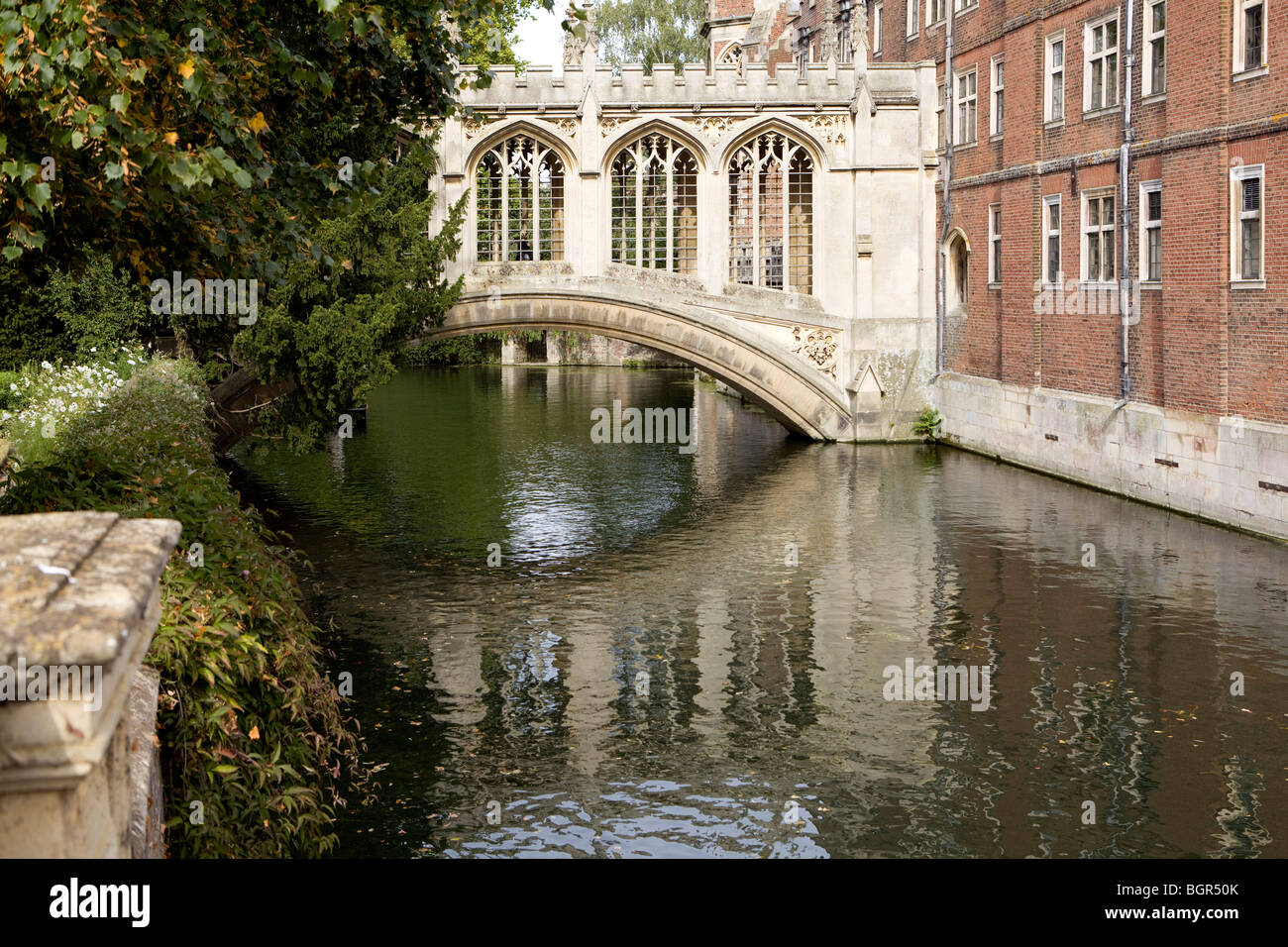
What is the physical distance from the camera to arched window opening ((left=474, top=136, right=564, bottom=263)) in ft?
86.1

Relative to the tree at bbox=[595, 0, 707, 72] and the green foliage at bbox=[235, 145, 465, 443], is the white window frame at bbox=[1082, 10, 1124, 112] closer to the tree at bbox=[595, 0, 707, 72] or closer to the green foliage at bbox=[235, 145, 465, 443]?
the green foliage at bbox=[235, 145, 465, 443]

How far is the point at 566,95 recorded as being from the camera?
26062mm

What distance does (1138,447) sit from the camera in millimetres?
19781

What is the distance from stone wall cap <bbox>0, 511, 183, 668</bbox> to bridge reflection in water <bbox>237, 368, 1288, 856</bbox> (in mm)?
6002

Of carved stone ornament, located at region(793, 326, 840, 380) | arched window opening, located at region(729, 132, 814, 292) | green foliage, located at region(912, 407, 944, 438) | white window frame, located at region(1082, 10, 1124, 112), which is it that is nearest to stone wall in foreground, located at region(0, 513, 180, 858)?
white window frame, located at region(1082, 10, 1124, 112)

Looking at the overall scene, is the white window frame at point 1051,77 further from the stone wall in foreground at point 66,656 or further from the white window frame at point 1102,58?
the stone wall in foreground at point 66,656

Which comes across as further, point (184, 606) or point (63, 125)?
point (63, 125)

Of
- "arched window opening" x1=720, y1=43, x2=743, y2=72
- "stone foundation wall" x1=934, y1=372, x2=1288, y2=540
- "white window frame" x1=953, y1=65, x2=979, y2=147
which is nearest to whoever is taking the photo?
"stone foundation wall" x1=934, y1=372, x2=1288, y2=540

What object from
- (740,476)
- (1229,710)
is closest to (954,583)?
(1229,710)

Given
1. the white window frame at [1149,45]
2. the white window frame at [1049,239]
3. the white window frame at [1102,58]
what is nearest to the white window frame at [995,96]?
the white window frame at [1049,239]

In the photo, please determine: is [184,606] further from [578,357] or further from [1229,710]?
[578,357]

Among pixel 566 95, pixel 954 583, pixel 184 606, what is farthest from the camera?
pixel 566 95
